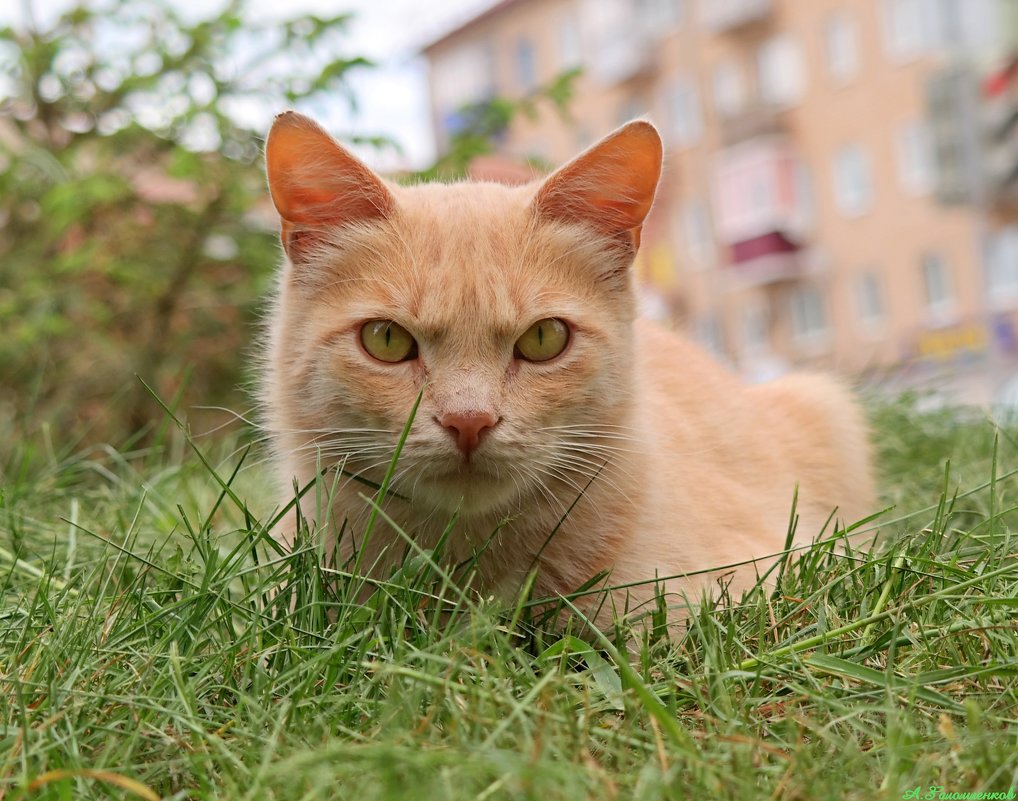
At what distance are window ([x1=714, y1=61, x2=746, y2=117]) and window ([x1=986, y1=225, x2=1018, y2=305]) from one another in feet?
22.7

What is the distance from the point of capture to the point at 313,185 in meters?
2.13

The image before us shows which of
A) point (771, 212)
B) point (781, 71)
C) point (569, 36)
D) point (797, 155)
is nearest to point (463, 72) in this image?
point (569, 36)

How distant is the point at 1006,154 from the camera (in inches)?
635

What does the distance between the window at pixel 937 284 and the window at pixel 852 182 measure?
1.77 m

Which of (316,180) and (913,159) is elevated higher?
(913,159)

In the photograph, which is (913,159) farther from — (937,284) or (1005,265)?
(1005,265)

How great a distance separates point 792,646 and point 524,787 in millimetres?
611

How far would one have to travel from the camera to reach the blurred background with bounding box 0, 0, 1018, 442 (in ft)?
14.6

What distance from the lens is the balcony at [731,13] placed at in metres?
21.8

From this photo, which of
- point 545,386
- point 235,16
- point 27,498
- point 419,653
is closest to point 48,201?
point 235,16

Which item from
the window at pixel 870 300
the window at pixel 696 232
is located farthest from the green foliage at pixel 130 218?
the window at pixel 696 232

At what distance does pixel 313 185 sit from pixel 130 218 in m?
3.20

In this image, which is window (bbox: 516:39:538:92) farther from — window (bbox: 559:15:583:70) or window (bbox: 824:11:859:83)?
window (bbox: 824:11:859:83)

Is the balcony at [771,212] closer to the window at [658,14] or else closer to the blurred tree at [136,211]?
the window at [658,14]
